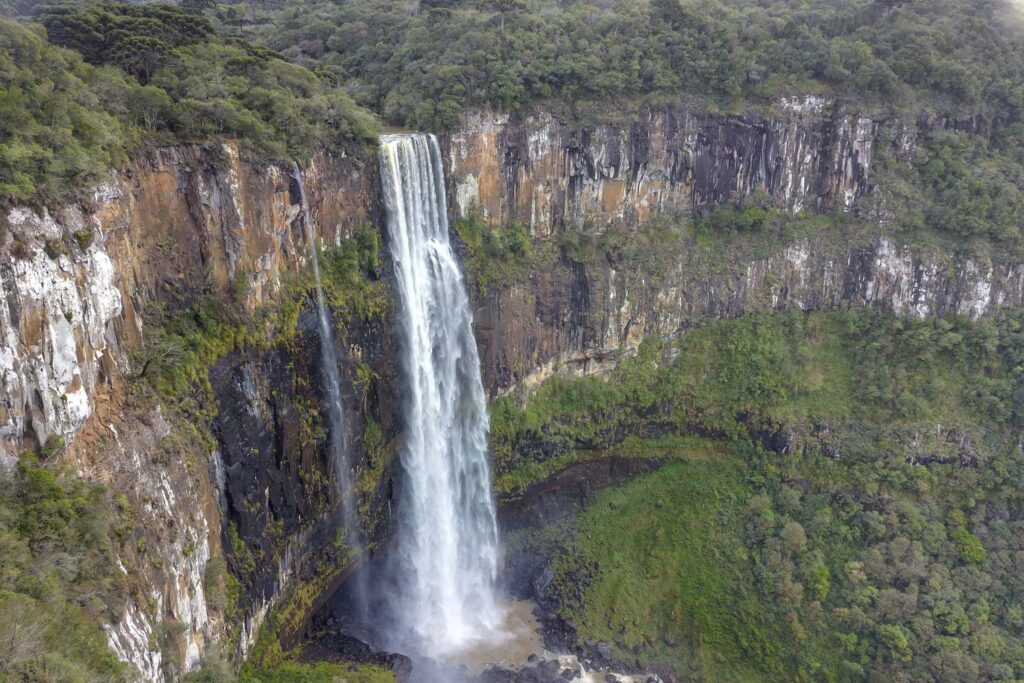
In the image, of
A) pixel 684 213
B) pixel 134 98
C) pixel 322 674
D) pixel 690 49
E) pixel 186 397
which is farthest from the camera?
pixel 684 213

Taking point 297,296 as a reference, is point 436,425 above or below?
below

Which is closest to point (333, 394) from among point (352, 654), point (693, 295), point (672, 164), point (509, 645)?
point (352, 654)

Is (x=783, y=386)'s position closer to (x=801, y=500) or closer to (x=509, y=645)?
A: (x=801, y=500)

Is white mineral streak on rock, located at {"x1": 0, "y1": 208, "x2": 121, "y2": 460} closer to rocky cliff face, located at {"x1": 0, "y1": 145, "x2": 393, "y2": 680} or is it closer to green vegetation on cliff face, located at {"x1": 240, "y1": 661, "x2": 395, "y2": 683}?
rocky cliff face, located at {"x1": 0, "y1": 145, "x2": 393, "y2": 680}

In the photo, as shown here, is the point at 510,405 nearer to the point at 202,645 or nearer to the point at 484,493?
the point at 484,493

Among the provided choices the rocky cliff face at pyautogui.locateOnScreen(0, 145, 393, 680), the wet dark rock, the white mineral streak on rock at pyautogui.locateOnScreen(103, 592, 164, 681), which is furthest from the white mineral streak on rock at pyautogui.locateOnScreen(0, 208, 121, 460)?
the wet dark rock

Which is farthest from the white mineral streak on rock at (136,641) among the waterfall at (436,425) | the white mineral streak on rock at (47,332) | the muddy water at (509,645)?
the muddy water at (509,645)

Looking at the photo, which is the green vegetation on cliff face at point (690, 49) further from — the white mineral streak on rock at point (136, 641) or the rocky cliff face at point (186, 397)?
the white mineral streak on rock at point (136, 641)
